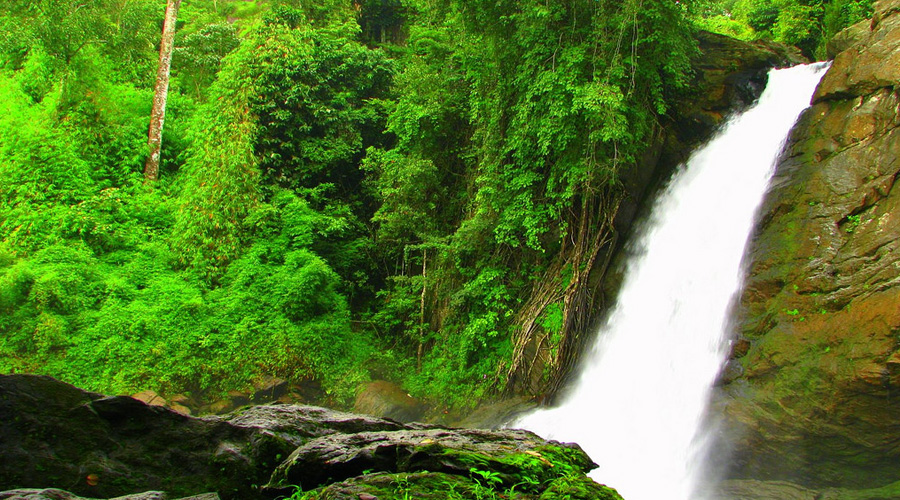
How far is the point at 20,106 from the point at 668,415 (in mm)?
15257

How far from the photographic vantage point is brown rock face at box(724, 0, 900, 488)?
6172mm

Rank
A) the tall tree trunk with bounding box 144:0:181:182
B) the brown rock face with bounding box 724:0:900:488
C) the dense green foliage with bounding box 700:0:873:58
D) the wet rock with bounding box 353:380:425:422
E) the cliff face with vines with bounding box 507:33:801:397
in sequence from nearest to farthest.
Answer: the brown rock face with bounding box 724:0:900:488 → the cliff face with vines with bounding box 507:33:801:397 → the wet rock with bounding box 353:380:425:422 → the dense green foliage with bounding box 700:0:873:58 → the tall tree trunk with bounding box 144:0:181:182

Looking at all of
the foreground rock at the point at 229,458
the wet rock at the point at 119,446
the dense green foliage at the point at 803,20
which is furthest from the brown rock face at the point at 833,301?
the wet rock at the point at 119,446

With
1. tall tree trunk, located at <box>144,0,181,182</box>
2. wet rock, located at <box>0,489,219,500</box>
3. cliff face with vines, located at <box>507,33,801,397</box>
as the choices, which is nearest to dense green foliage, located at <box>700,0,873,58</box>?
cliff face with vines, located at <box>507,33,801,397</box>

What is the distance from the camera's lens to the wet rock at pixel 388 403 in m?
10.7

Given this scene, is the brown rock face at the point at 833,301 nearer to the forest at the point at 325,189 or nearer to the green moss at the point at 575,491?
the forest at the point at 325,189

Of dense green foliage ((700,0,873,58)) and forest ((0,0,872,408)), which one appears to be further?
dense green foliage ((700,0,873,58))

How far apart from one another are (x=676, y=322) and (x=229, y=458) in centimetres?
720

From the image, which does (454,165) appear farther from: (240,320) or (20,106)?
(20,106)

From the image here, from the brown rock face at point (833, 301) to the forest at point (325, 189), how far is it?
2.63 m

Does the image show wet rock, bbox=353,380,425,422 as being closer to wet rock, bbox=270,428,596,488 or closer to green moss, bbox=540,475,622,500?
wet rock, bbox=270,428,596,488

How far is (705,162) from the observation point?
1013cm

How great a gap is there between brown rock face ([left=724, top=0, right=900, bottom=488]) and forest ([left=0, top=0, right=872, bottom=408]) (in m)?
2.63

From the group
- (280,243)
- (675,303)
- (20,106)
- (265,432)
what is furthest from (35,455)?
(20,106)
